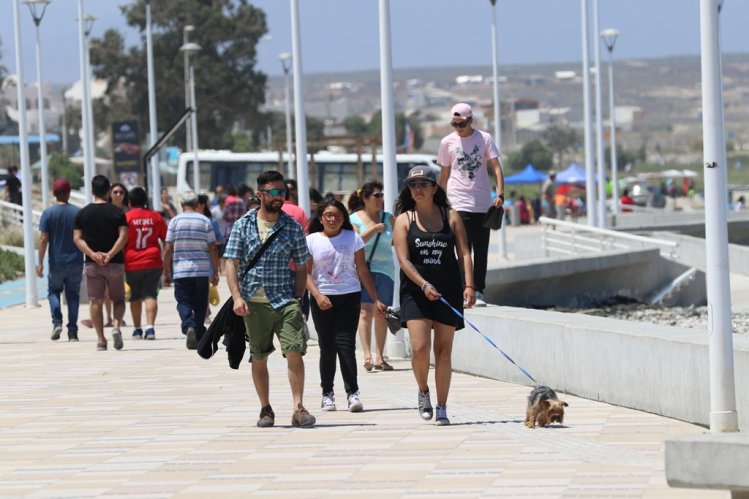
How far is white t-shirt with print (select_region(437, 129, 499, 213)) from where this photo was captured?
561 inches

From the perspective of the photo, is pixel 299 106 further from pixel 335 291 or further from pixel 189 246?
pixel 335 291

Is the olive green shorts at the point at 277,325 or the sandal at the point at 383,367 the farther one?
the sandal at the point at 383,367

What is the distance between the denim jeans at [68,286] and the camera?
17984mm

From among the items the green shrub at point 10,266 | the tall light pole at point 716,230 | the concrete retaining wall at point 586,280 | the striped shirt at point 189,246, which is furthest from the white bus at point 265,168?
the tall light pole at point 716,230

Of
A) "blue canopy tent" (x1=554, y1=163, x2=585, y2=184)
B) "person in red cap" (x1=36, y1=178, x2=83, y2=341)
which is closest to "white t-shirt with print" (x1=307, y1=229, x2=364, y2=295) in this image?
"person in red cap" (x1=36, y1=178, x2=83, y2=341)

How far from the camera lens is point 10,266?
109ft

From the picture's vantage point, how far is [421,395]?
448 inches

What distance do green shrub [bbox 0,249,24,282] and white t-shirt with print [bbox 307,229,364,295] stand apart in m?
21.1

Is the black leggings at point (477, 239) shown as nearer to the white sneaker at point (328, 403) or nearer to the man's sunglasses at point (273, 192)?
the white sneaker at point (328, 403)

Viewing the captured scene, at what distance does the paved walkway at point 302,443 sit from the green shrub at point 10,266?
708 inches

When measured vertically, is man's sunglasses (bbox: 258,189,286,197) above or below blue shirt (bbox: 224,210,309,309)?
above

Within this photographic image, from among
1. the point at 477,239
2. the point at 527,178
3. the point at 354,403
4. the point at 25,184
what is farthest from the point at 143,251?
the point at 527,178

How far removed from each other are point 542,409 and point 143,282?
26.1ft

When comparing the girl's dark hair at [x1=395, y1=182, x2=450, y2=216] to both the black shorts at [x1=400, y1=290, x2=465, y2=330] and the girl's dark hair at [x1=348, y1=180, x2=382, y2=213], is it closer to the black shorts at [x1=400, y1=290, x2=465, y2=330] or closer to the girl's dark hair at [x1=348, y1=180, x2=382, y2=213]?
the black shorts at [x1=400, y1=290, x2=465, y2=330]
